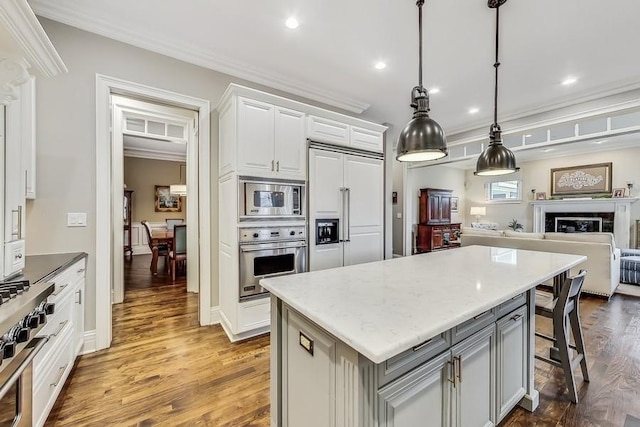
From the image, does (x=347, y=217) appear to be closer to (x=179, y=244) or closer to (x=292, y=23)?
(x=292, y=23)

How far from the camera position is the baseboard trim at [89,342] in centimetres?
239

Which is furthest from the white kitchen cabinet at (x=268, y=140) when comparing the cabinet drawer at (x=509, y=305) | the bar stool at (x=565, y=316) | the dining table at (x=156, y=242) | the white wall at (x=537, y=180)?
the white wall at (x=537, y=180)

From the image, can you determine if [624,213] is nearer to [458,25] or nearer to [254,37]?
[458,25]

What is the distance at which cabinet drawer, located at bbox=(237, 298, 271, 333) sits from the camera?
2.63 meters

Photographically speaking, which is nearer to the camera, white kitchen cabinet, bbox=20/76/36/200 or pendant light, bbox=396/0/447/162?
pendant light, bbox=396/0/447/162

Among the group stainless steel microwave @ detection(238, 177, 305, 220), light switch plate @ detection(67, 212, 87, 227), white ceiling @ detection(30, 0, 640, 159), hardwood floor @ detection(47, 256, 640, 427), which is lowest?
hardwood floor @ detection(47, 256, 640, 427)

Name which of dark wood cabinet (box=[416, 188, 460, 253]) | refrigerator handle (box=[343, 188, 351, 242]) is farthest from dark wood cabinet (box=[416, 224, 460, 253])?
refrigerator handle (box=[343, 188, 351, 242])

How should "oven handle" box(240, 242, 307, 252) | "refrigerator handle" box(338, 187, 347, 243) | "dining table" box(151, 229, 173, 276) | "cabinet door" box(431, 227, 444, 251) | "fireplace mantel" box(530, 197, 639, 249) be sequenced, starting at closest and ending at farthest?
"oven handle" box(240, 242, 307, 252) < "refrigerator handle" box(338, 187, 347, 243) < "dining table" box(151, 229, 173, 276) < "fireplace mantel" box(530, 197, 639, 249) < "cabinet door" box(431, 227, 444, 251)

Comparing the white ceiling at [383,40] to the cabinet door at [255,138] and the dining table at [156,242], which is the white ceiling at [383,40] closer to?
the cabinet door at [255,138]

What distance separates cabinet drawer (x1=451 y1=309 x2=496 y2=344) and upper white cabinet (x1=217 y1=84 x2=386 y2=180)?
7.00 feet

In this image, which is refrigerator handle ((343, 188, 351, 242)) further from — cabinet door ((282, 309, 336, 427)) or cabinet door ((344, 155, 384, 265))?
cabinet door ((282, 309, 336, 427))

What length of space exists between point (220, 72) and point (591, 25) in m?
3.62

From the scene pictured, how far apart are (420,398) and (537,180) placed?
927 centimetres

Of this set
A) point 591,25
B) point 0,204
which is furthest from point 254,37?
point 591,25
